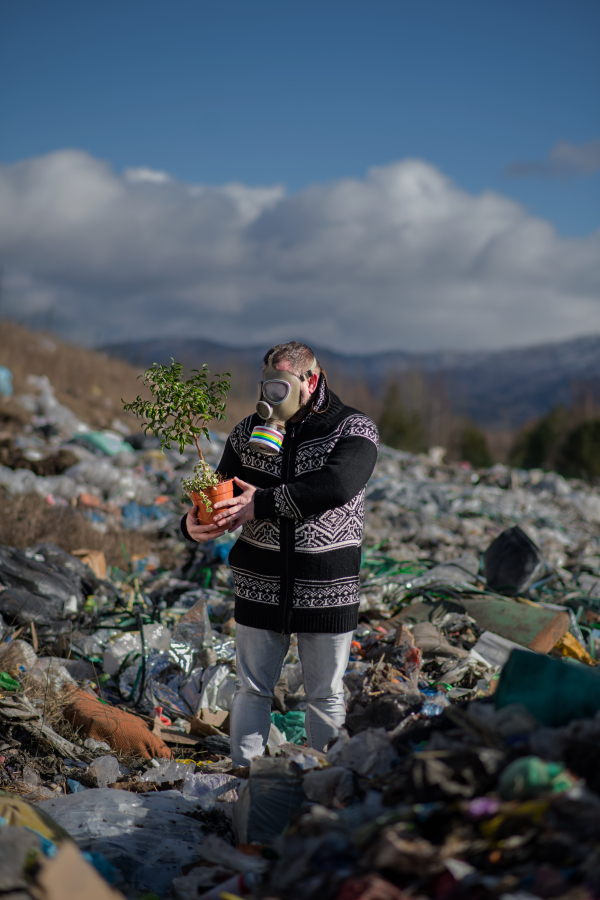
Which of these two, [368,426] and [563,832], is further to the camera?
[368,426]

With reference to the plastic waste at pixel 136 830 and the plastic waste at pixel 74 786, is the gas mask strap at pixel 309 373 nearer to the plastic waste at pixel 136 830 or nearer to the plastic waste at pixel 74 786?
the plastic waste at pixel 136 830

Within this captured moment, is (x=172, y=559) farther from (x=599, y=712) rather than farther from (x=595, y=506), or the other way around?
(x=595, y=506)

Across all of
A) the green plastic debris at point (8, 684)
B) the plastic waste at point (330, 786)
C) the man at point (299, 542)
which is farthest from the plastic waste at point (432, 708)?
the green plastic debris at point (8, 684)

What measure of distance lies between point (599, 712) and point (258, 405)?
1489 mm

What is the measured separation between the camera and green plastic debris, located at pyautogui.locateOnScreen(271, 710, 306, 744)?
344cm

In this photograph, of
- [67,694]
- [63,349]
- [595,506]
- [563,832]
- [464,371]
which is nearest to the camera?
[563,832]

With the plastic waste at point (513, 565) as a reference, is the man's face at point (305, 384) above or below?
above

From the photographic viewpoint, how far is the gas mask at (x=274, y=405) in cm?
253

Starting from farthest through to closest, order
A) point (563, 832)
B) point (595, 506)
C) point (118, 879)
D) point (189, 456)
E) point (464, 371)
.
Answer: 1. point (464, 371)
2. point (595, 506)
3. point (189, 456)
4. point (118, 879)
5. point (563, 832)

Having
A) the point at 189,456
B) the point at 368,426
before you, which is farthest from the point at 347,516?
the point at 189,456

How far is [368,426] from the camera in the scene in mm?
2709

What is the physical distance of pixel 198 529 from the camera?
2.60 meters

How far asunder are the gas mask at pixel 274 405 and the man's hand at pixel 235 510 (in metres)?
0.19

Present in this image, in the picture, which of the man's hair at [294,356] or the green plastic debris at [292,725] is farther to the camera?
the green plastic debris at [292,725]
